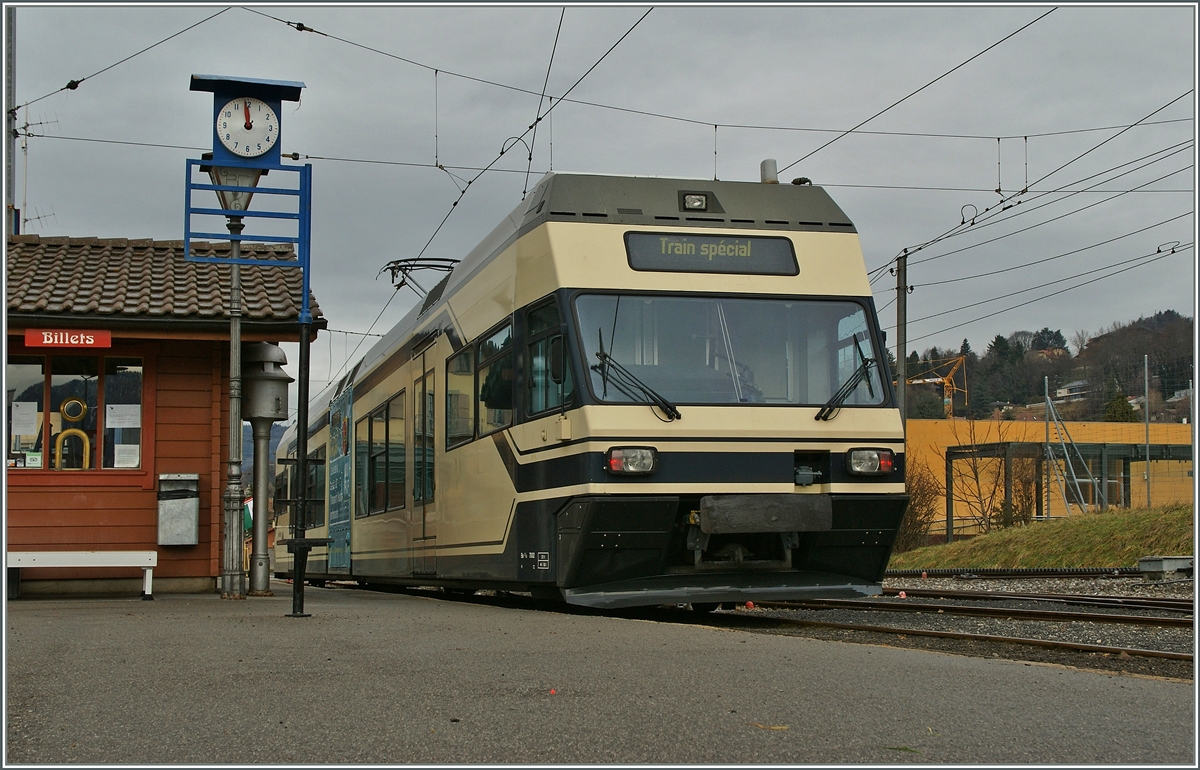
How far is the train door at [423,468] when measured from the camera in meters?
13.5

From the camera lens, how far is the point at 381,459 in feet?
53.9

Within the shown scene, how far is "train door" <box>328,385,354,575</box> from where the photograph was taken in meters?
18.9

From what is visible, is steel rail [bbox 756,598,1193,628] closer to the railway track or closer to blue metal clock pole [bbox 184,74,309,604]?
the railway track

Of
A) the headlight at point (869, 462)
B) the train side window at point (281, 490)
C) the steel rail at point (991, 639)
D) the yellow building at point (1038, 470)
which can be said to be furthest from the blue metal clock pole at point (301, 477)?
the yellow building at point (1038, 470)

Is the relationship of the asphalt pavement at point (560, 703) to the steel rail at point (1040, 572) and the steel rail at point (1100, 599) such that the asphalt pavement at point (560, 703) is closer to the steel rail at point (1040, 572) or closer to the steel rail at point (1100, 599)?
the steel rail at point (1100, 599)

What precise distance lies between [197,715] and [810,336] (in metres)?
6.63

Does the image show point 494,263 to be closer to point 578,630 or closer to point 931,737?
point 578,630

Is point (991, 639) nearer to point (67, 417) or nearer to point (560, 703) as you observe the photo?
point (560, 703)

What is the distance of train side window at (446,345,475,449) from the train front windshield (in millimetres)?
2365

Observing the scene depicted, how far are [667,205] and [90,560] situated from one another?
775cm

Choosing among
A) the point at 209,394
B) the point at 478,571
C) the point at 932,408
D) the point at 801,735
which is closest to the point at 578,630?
the point at 478,571

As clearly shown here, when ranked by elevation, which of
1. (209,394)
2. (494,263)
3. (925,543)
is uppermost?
(494,263)

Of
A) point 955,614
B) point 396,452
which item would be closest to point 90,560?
point 396,452

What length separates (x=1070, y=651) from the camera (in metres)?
8.82
